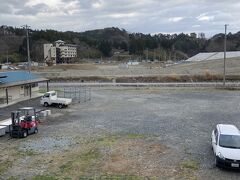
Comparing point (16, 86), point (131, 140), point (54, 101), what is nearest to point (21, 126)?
point (131, 140)

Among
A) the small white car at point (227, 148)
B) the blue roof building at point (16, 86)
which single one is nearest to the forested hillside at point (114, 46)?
the blue roof building at point (16, 86)

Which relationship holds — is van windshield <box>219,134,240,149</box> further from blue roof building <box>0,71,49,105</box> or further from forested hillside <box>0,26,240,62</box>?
forested hillside <box>0,26,240,62</box>

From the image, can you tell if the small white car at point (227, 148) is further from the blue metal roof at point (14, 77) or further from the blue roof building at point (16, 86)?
the blue metal roof at point (14, 77)

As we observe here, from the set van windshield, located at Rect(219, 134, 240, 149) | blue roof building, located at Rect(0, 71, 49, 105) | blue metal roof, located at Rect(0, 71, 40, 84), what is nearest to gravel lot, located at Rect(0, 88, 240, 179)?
van windshield, located at Rect(219, 134, 240, 149)

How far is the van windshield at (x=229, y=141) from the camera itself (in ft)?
46.8

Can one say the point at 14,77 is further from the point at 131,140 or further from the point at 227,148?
the point at 227,148

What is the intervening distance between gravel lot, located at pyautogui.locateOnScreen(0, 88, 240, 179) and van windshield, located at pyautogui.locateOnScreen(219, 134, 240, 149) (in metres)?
1.02

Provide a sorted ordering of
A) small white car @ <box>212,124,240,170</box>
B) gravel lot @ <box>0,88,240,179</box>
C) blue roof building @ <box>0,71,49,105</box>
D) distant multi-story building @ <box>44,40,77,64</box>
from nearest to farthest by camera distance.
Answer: small white car @ <box>212,124,240,170</box>, gravel lot @ <box>0,88,240,179</box>, blue roof building @ <box>0,71,49,105</box>, distant multi-story building @ <box>44,40,77,64</box>

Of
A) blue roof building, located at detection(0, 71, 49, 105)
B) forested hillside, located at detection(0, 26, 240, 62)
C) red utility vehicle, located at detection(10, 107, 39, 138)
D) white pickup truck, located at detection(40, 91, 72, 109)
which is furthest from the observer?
forested hillside, located at detection(0, 26, 240, 62)

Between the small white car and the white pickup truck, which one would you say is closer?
the small white car

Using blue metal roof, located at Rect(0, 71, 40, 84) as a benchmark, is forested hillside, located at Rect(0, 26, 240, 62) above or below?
above

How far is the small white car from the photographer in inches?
524

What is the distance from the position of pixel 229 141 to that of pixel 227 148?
672mm

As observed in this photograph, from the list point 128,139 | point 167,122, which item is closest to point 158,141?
point 128,139
